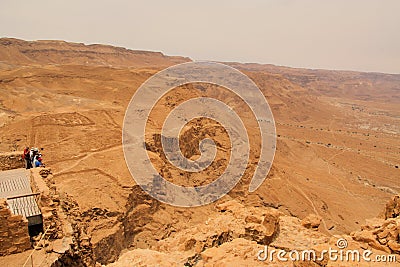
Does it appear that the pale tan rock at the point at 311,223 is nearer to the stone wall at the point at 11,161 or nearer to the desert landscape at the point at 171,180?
the desert landscape at the point at 171,180

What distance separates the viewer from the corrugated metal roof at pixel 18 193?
7.00 metres

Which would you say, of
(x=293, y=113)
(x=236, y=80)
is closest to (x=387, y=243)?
(x=236, y=80)

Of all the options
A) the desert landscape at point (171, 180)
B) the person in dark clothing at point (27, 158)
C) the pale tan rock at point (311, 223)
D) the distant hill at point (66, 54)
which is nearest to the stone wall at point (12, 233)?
the desert landscape at point (171, 180)

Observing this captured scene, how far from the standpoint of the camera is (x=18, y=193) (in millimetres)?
7867

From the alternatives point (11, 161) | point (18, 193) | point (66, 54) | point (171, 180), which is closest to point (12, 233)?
point (18, 193)

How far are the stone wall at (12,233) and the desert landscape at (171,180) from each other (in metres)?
0.13

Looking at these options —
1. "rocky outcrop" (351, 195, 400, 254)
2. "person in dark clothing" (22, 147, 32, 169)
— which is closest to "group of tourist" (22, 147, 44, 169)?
"person in dark clothing" (22, 147, 32, 169)

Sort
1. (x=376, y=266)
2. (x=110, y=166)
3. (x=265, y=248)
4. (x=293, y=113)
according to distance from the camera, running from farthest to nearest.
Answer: (x=293, y=113)
(x=110, y=166)
(x=265, y=248)
(x=376, y=266)

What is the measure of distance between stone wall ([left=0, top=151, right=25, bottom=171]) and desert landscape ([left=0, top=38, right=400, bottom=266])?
2.22 meters

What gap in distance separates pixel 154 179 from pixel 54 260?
11.9 metres

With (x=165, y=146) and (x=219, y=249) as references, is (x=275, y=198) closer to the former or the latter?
(x=165, y=146)

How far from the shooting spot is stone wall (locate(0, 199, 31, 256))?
6016 mm

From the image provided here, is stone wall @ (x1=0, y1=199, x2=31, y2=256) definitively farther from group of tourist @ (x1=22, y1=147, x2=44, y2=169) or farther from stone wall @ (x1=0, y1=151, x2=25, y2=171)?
stone wall @ (x1=0, y1=151, x2=25, y2=171)

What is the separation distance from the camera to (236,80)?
60.8m
